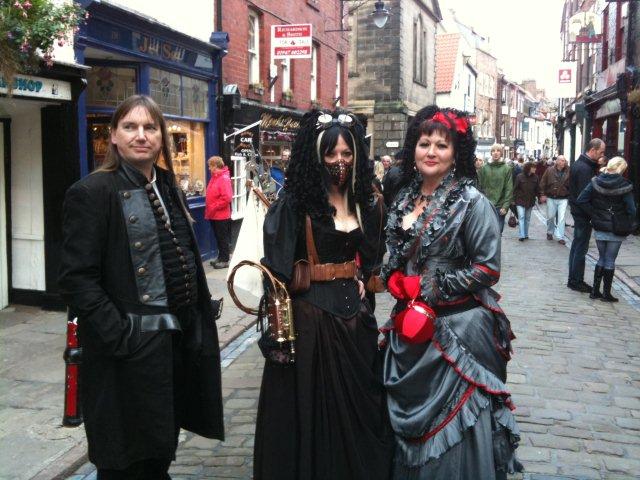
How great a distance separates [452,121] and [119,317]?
175 cm

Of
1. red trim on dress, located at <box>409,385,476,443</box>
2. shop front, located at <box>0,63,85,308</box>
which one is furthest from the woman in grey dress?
shop front, located at <box>0,63,85,308</box>

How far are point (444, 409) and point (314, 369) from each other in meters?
0.63

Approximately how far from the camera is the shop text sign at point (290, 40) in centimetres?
1516

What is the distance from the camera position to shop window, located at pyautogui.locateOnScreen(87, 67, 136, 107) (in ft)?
34.1

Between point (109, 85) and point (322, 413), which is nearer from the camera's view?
point (322, 413)

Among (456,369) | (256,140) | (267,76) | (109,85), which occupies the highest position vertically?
(267,76)

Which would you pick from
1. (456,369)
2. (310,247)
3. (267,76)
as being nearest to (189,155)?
(267,76)

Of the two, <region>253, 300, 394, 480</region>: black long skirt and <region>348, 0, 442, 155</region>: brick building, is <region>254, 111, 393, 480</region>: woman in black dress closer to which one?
<region>253, 300, 394, 480</region>: black long skirt

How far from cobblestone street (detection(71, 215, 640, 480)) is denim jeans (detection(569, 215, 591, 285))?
1.31ft

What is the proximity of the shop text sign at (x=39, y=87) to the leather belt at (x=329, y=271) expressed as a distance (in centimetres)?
446

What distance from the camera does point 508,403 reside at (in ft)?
10.6

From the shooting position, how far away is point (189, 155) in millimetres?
12391

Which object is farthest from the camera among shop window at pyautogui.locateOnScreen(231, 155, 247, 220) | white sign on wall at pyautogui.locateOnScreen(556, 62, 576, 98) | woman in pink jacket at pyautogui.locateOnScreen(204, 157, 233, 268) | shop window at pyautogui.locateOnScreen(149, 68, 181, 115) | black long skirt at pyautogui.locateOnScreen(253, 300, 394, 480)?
white sign on wall at pyautogui.locateOnScreen(556, 62, 576, 98)

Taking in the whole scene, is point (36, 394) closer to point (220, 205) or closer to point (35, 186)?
point (35, 186)
